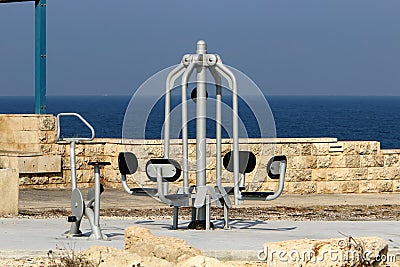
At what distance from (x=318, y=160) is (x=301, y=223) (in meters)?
6.46

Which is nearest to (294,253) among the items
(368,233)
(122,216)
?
(368,233)

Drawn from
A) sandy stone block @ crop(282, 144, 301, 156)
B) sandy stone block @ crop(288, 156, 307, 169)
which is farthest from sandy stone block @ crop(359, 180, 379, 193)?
sandy stone block @ crop(282, 144, 301, 156)

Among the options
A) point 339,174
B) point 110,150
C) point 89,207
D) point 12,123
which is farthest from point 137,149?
point 89,207

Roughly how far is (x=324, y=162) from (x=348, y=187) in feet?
2.18

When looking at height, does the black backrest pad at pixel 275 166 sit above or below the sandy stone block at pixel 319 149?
below

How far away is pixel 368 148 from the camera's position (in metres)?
19.5

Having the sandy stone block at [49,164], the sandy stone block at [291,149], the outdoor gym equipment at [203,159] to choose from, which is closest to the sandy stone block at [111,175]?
the sandy stone block at [49,164]

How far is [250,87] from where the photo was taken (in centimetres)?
1198

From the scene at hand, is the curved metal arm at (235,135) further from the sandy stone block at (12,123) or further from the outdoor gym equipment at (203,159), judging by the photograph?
the sandy stone block at (12,123)

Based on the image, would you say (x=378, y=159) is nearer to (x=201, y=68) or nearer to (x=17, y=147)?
(x=17, y=147)

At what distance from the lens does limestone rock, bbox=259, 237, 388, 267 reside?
839 centimetres

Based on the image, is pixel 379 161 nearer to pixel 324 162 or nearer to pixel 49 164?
pixel 324 162

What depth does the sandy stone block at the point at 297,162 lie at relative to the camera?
19109 mm

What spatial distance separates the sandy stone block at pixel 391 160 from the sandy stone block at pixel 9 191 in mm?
8523
